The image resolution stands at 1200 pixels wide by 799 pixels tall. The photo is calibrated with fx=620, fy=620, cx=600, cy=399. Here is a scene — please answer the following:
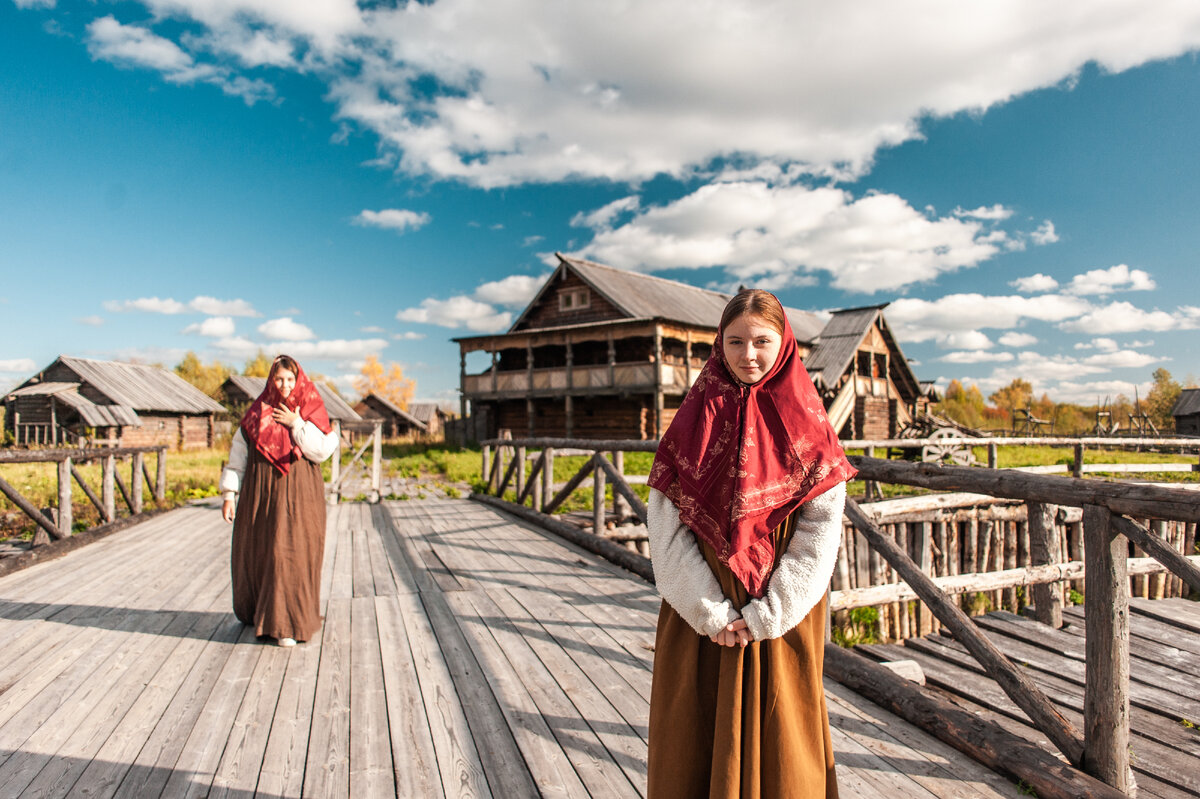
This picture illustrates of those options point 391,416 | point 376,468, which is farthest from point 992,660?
point 391,416

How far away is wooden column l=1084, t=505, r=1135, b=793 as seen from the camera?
84.0 inches

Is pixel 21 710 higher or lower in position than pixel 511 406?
lower

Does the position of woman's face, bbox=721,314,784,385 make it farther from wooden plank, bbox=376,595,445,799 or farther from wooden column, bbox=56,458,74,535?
wooden column, bbox=56,458,74,535

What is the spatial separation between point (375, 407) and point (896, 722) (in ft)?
146

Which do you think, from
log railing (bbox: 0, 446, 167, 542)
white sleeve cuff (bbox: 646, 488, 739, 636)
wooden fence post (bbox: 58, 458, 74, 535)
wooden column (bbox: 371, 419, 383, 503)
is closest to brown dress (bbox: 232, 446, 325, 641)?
white sleeve cuff (bbox: 646, 488, 739, 636)

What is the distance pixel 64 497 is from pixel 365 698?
6062 millimetres

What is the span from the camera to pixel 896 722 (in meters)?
2.62

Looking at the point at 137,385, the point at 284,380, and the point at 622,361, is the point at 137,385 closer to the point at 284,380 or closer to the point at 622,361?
the point at 622,361

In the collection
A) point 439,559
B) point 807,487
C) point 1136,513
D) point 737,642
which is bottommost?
point 439,559

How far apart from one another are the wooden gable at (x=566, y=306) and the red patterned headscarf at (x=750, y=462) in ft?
71.8

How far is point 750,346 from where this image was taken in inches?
63.9

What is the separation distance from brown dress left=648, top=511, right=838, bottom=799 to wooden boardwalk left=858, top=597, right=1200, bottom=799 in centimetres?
168

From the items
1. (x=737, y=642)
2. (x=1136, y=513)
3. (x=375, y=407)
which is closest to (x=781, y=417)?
(x=737, y=642)

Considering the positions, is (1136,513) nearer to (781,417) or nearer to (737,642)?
(781,417)
